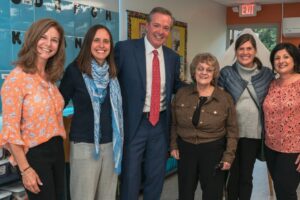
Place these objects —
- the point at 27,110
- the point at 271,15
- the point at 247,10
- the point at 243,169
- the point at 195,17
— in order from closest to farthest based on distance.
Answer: the point at 27,110, the point at 243,169, the point at 195,17, the point at 247,10, the point at 271,15

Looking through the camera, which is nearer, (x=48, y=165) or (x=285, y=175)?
(x=48, y=165)

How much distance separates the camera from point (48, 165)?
1741 mm

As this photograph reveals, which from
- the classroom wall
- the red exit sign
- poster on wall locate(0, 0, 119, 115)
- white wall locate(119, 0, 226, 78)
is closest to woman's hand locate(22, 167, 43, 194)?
poster on wall locate(0, 0, 119, 115)

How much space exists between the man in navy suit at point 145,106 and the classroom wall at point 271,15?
218 inches

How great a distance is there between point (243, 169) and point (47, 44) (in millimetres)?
1651

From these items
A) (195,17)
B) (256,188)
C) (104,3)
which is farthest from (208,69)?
(195,17)

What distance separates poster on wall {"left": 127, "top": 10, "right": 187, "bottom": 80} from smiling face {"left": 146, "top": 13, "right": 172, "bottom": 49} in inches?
71.2

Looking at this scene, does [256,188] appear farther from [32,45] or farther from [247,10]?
[247,10]

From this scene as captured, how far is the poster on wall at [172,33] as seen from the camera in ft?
13.9

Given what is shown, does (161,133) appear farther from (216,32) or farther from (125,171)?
(216,32)

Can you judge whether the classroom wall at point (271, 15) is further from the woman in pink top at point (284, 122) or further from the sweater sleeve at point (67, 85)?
the sweater sleeve at point (67, 85)

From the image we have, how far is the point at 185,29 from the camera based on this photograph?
5609 millimetres

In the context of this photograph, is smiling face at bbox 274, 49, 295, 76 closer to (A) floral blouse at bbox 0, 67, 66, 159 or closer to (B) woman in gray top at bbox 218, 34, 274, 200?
(B) woman in gray top at bbox 218, 34, 274, 200

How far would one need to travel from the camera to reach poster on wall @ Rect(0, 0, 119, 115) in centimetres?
267
